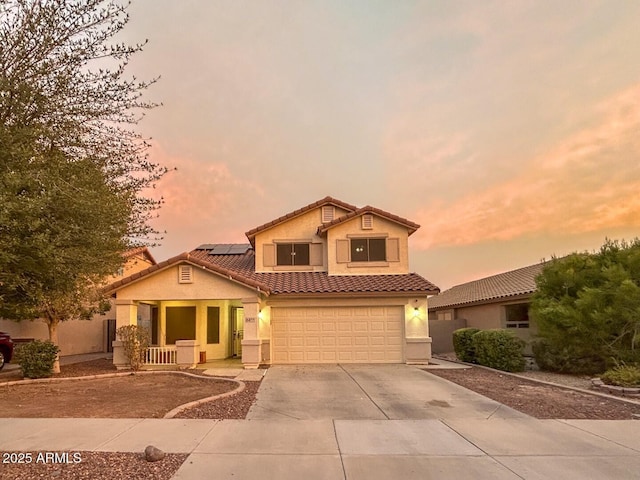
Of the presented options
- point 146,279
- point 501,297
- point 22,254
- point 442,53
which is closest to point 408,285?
point 501,297

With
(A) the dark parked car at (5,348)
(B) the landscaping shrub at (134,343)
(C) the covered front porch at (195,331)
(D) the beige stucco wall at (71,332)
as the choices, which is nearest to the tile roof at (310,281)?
(C) the covered front porch at (195,331)

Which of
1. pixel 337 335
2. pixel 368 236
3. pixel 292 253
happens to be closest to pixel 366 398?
pixel 337 335

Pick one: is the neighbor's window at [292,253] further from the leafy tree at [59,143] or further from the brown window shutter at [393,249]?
the leafy tree at [59,143]

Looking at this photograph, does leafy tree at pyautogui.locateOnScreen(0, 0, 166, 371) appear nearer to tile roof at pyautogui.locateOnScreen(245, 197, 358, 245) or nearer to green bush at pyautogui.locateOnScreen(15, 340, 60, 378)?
green bush at pyautogui.locateOnScreen(15, 340, 60, 378)

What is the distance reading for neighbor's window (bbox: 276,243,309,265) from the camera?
66.3ft

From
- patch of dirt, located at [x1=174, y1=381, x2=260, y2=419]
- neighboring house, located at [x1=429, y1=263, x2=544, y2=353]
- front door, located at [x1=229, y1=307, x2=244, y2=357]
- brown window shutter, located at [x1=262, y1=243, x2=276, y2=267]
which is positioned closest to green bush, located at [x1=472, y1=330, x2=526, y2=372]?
neighboring house, located at [x1=429, y1=263, x2=544, y2=353]

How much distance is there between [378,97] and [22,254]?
13.5 meters

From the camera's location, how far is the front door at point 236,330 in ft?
68.0

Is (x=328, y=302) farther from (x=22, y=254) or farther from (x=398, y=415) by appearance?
(x=22, y=254)

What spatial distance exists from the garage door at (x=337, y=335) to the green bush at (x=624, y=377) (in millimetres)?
7375

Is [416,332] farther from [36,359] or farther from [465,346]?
[36,359]

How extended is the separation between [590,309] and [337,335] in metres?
8.46

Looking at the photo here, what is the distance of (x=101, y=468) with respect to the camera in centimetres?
559

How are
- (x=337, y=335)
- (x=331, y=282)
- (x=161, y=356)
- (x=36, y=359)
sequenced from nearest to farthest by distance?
(x=36, y=359)
(x=161, y=356)
(x=337, y=335)
(x=331, y=282)
